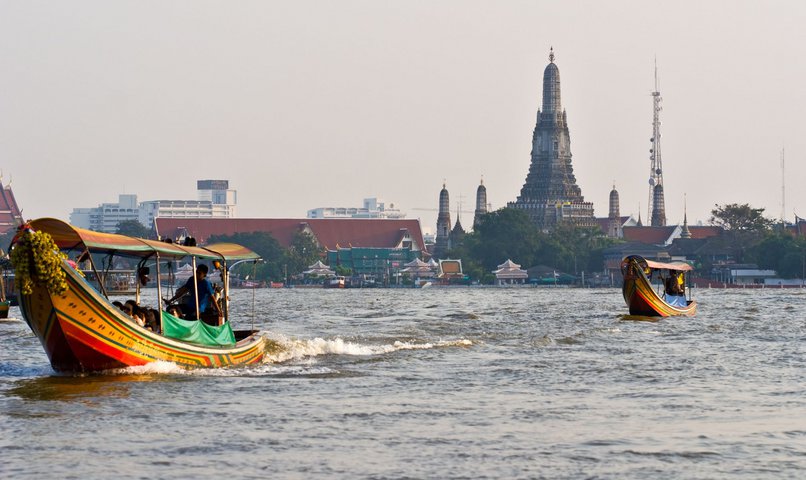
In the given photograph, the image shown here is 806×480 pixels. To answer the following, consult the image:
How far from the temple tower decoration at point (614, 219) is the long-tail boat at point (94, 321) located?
152 meters

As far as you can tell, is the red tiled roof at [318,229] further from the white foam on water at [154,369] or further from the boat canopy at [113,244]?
the white foam on water at [154,369]

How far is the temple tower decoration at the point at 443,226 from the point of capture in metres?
174

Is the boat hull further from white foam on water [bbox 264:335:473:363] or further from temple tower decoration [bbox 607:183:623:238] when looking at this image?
temple tower decoration [bbox 607:183:623:238]

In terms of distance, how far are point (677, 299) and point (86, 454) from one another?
113 ft

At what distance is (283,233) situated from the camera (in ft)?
563

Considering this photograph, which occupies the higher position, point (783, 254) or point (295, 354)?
point (783, 254)

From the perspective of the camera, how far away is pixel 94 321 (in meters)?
18.4

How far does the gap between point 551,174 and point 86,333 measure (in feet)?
490

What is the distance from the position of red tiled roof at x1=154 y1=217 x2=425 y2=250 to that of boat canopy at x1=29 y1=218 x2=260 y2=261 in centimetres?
14516

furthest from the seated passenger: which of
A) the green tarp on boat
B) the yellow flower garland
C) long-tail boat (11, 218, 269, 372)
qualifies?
the yellow flower garland

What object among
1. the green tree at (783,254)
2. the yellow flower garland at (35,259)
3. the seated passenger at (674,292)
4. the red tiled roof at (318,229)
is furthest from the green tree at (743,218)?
the yellow flower garland at (35,259)

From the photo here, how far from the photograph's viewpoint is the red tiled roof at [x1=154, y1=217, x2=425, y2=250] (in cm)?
16912

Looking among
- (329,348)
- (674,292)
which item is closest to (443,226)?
(674,292)

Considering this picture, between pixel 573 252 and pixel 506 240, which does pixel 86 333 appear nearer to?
pixel 573 252
